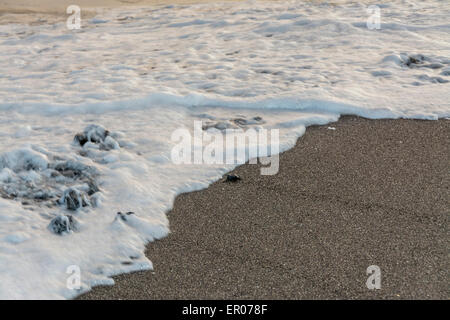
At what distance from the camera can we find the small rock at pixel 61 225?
3053 millimetres

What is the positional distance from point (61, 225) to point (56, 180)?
0.69 m

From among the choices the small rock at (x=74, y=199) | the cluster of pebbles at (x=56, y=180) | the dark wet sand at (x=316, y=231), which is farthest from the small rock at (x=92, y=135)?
the dark wet sand at (x=316, y=231)

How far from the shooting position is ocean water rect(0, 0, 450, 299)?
3043mm

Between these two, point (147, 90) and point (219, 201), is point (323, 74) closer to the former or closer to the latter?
point (147, 90)

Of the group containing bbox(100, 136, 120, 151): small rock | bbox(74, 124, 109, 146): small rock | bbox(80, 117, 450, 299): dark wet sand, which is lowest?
bbox(80, 117, 450, 299): dark wet sand

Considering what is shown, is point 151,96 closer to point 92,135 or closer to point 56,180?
point 92,135

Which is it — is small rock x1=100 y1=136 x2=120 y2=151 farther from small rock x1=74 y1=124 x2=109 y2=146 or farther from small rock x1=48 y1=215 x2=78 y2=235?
small rock x1=48 y1=215 x2=78 y2=235

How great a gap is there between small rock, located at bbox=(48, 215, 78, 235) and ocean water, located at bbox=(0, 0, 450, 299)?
37mm

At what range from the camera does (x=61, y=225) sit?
3068 mm

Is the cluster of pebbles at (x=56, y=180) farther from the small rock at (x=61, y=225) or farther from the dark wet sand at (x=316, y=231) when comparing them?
the dark wet sand at (x=316, y=231)

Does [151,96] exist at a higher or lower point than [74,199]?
higher

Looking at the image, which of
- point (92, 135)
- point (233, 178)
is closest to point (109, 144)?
point (92, 135)

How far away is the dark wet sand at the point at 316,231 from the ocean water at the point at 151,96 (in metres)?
0.21

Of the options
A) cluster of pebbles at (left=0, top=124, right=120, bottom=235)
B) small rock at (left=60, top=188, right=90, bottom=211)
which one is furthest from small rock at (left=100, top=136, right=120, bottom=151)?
small rock at (left=60, top=188, right=90, bottom=211)
